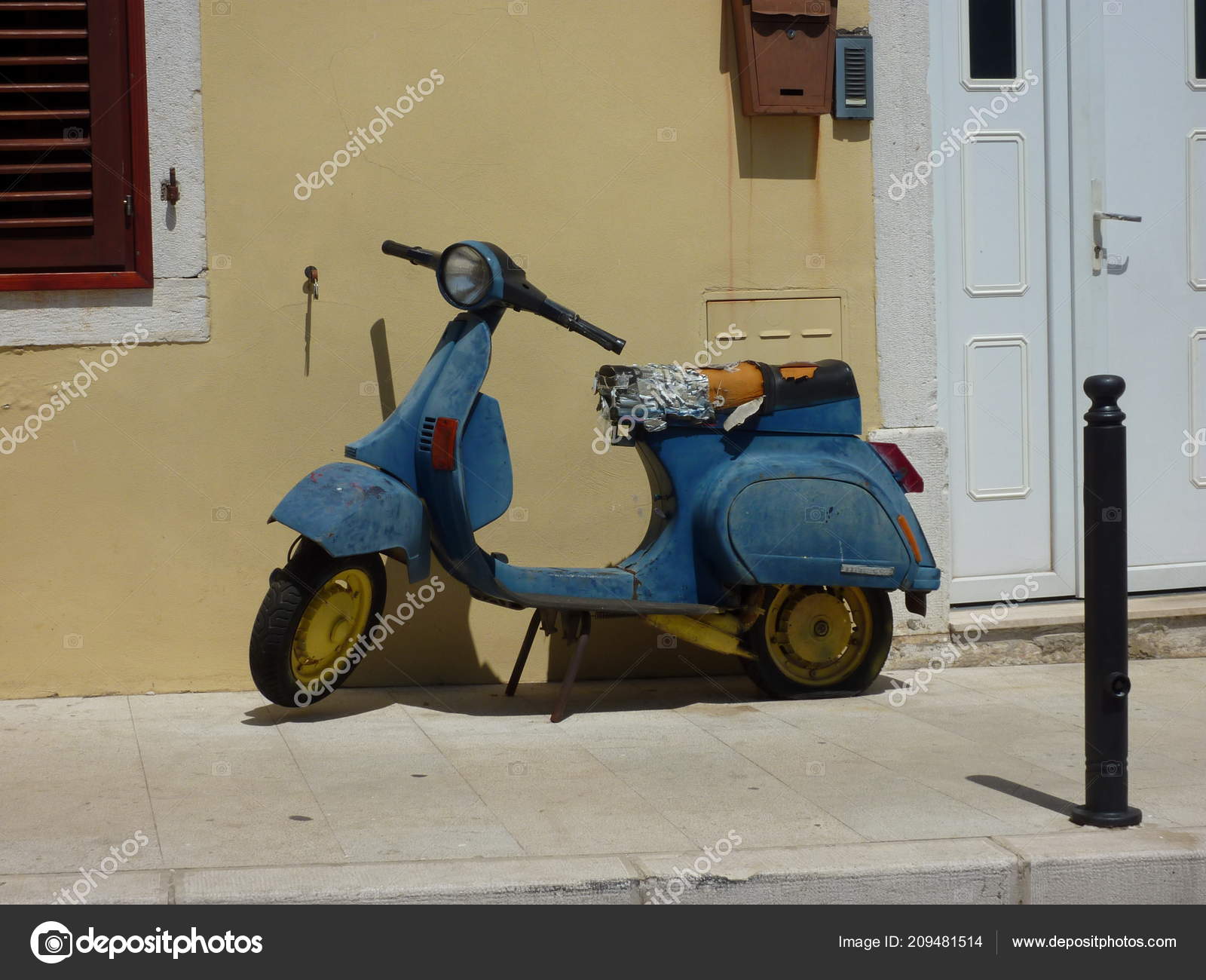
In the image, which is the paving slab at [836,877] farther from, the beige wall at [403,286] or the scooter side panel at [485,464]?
the beige wall at [403,286]

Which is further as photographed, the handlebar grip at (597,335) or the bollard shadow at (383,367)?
the bollard shadow at (383,367)

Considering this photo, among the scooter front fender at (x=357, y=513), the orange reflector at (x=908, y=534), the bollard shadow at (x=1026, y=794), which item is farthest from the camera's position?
the orange reflector at (x=908, y=534)

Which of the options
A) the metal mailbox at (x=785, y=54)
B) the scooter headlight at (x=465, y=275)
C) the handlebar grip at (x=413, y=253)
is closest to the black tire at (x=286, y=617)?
the scooter headlight at (x=465, y=275)

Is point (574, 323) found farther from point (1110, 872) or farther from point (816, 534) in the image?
point (1110, 872)

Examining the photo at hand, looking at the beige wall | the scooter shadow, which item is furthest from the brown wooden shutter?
the scooter shadow

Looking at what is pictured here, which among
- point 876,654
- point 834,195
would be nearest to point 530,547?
point 876,654

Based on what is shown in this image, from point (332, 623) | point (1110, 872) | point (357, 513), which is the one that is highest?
point (357, 513)

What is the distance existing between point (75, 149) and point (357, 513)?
6.29 feet

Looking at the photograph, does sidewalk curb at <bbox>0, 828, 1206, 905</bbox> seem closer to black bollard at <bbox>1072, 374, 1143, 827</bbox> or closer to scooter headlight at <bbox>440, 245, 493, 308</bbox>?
black bollard at <bbox>1072, 374, 1143, 827</bbox>

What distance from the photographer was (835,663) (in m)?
5.27

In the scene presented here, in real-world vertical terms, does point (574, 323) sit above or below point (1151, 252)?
below

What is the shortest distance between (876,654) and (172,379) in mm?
2857

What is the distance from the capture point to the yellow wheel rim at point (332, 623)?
15.4 ft

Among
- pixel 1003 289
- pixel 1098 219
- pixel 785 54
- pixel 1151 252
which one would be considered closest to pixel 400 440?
pixel 785 54
